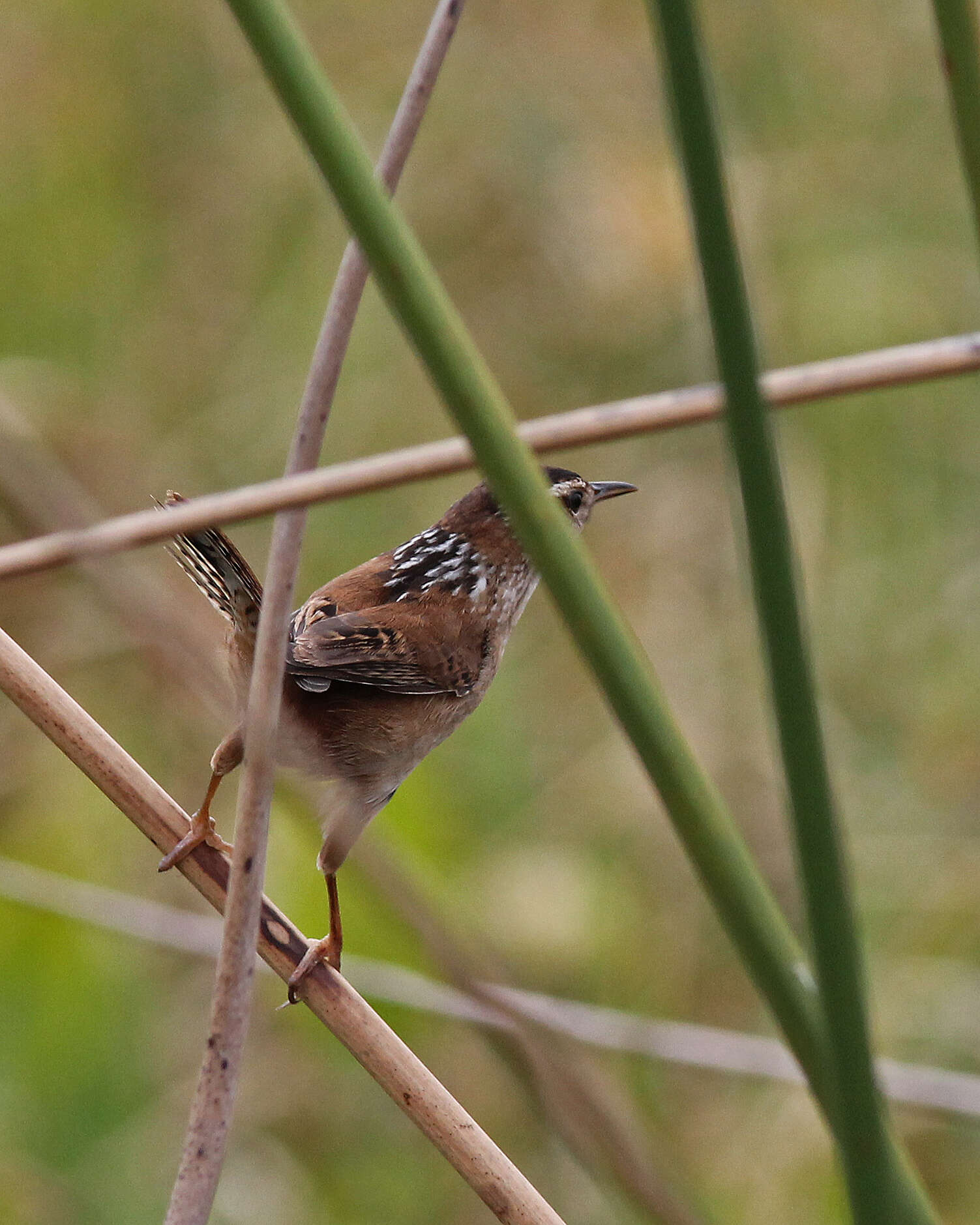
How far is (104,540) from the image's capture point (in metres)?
0.99

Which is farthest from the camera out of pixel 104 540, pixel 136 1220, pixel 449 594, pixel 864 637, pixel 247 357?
pixel 247 357

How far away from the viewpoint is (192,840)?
1334 mm

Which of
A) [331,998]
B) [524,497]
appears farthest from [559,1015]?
[524,497]

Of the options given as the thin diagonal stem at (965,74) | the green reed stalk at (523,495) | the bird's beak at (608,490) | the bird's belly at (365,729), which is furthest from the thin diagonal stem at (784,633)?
the bird's beak at (608,490)

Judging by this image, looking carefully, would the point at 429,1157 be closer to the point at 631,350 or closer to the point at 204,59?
the point at 631,350

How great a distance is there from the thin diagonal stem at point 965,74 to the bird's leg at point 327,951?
865 millimetres

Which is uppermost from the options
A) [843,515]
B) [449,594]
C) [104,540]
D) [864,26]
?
[104,540]

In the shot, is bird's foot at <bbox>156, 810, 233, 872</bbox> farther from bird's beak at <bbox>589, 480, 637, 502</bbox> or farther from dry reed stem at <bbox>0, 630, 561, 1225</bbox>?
bird's beak at <bbox>589, 480, 637, 502</bbox>

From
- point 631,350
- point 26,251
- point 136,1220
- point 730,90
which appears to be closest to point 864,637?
point 631,350

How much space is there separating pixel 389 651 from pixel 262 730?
36.2 inches

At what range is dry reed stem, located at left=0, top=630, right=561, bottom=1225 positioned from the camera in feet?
3.98

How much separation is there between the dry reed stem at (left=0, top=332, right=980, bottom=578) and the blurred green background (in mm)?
1650

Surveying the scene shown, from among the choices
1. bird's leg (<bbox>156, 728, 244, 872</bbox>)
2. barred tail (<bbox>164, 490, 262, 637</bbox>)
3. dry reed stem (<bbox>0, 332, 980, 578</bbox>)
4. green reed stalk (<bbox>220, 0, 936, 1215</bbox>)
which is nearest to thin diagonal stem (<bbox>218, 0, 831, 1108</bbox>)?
green reed stalk (<bbox>220, 0, 936, 1215</bbox>)

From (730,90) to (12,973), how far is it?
10.0 feet
